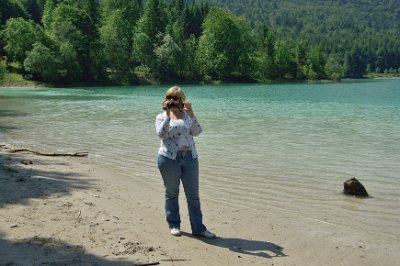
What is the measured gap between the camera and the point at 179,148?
271 inches

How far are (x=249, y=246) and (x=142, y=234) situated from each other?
1.63m

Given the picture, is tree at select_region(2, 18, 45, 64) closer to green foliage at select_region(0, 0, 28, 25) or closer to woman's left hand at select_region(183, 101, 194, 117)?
green foliage at select_region(0, 0, 28, 25)

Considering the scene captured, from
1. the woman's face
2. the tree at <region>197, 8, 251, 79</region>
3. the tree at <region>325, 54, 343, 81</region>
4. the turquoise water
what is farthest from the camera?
the tree at <region>325, 54, 343, 81</region>

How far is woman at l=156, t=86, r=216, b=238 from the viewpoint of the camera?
6.80 meters

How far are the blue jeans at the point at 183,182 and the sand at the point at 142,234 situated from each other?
0.87ft

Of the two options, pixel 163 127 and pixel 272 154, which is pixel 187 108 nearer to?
pixel 163 127

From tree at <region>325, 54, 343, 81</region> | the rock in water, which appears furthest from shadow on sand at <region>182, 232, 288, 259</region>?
tree at <region>325, 54, 343, 81</region>

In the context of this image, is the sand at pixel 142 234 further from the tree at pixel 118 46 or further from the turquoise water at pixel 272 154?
the tree at pixel 118 46

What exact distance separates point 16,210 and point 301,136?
14485 millimetres

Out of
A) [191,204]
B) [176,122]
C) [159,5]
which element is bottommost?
[191,204]

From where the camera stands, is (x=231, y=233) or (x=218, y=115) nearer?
(x=231, y=233)

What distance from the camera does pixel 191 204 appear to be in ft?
23.5

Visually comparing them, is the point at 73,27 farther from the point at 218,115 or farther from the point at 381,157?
the point at 381,157

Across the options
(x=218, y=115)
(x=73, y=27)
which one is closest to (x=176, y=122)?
(x=218, y=115)
